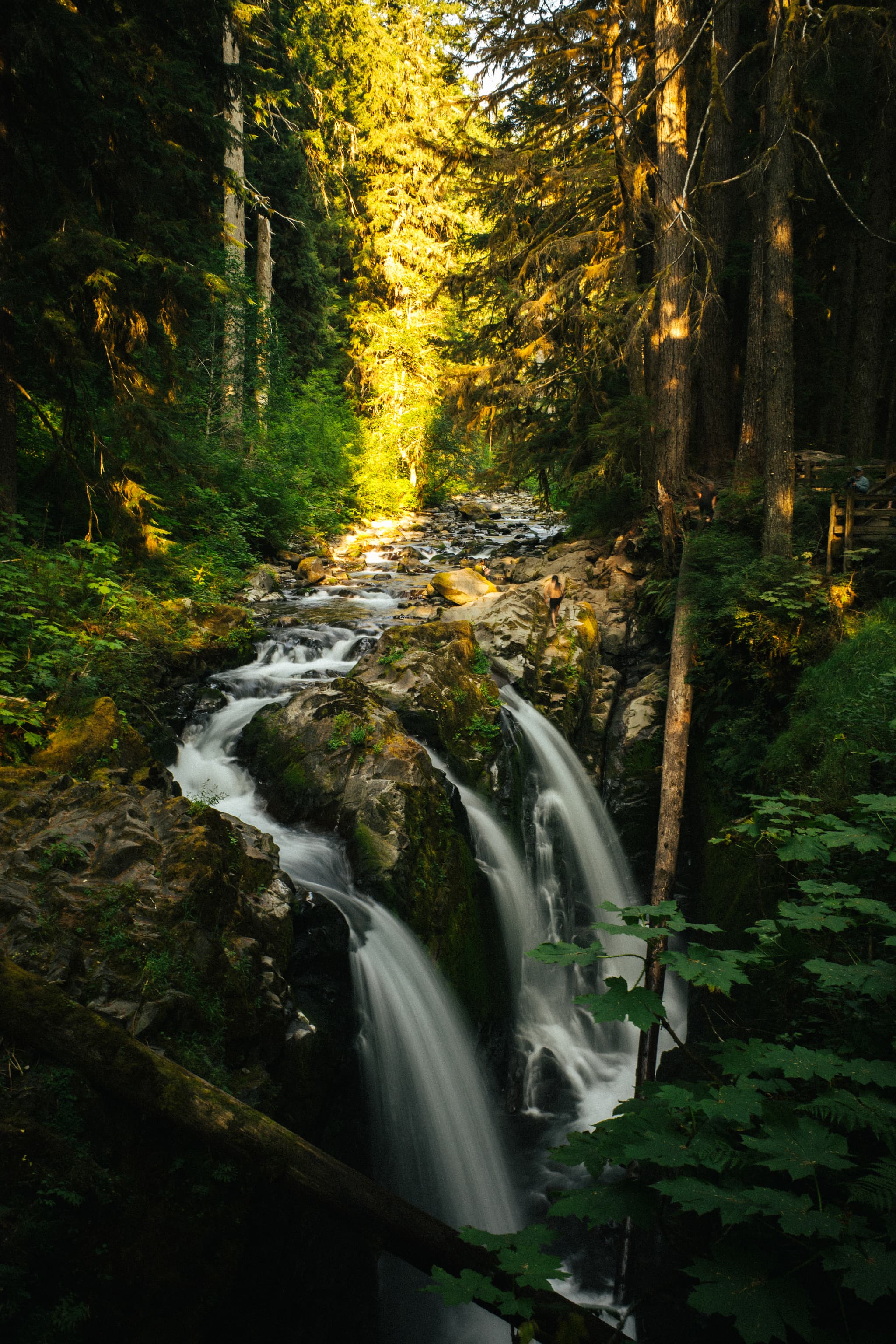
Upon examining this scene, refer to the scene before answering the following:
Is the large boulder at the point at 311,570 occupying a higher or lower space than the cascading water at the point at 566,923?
higher

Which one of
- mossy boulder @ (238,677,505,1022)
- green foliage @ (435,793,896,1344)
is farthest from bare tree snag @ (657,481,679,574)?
green foliage @ (435,793,896,1344)

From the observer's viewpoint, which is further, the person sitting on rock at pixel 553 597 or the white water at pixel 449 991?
the person sitting on rock at pixel 553 597

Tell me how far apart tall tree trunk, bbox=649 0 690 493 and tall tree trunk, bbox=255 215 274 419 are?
9762mm

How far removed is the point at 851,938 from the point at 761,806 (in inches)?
36.8

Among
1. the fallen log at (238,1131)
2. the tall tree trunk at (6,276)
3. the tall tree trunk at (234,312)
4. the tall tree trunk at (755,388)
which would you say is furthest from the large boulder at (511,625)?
the tall tree trunk at (234,312)

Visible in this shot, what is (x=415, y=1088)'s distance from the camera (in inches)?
191

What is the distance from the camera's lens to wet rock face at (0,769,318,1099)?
3.13 metres

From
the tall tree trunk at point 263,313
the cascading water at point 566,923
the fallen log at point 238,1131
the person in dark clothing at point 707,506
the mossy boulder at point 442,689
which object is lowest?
the cascading water at point 566,923

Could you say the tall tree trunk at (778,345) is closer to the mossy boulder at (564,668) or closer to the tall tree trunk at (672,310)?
the tall tree trunk at (672,310)

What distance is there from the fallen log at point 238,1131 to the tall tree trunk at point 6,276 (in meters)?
5.59

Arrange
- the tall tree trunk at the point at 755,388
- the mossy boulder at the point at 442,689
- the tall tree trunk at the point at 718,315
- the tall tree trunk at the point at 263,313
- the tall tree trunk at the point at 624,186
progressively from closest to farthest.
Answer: the mossy boulder at the point at 442,689, the tall tree trunk at the point at 755,388, the tall tree trunk at the point at 624,186, the tall tree trunk at the point at 718,315, the tall tree trunk at the point at 263,313

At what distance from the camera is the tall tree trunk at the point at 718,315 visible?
38.6ft

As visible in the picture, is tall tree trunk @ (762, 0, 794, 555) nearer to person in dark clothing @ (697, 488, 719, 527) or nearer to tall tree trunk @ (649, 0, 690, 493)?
person in dark clothing @ (697, 488, 719, 527)

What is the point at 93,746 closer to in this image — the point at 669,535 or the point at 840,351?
the point at 669,535
